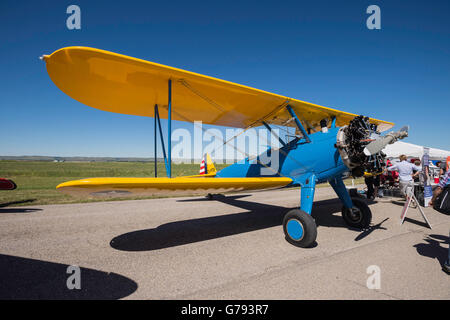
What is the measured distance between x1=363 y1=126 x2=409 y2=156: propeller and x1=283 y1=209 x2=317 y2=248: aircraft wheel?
139 cm

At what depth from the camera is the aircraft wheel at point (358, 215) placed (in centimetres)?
453

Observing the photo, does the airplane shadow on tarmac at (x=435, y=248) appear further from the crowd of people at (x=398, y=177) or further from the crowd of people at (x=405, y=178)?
the crowd of people at (x=398, y=177)

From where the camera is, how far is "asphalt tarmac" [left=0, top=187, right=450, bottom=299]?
2.23 m

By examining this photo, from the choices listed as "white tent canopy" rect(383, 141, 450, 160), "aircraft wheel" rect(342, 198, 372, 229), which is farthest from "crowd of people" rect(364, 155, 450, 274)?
"white tent canopy" rect(383, 141, 450, 160)

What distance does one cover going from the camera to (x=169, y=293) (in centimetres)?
219

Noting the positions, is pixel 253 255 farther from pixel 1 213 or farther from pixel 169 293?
pixel 1 213

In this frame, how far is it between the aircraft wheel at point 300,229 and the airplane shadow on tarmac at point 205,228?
1.05m

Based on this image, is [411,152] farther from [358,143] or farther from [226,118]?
[226,118]

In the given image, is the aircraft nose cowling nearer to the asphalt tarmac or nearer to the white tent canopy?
the asphalt tarmac

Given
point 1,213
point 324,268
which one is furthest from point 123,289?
point 1,213

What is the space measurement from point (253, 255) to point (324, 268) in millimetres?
944

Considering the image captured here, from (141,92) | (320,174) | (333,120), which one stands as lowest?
(320,174)

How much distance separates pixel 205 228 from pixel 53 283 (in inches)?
106

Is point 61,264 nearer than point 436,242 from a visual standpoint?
Yes
